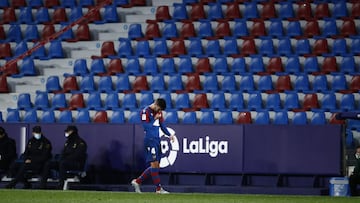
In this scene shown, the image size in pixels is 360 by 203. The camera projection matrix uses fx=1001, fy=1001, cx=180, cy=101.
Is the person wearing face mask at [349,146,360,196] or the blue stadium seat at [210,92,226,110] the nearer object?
the person wearing face mask at [349,146,360,196]

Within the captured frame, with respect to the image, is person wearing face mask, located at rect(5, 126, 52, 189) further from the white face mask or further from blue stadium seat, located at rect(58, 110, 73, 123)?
blue stadium seat, located at rect(58, 110, 73, 123)

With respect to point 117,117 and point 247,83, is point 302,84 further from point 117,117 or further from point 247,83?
point 117,117

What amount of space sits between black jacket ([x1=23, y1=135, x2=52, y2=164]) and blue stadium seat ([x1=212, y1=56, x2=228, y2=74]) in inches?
199

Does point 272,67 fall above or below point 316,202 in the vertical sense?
above

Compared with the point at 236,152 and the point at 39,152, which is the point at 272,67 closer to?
the point at 236,152

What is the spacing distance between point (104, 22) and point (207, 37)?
3.28 metres

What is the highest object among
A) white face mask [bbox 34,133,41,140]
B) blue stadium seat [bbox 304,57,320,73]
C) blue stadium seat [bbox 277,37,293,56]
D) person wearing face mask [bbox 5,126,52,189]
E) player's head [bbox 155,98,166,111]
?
blue stadium seat [bbox 277,37,293,56]

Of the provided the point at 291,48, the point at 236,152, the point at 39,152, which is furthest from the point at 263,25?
the point at 39,152

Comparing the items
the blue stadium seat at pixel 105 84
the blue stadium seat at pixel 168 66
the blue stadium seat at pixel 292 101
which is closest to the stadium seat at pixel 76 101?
the blue stadium seat at pixel 105 84

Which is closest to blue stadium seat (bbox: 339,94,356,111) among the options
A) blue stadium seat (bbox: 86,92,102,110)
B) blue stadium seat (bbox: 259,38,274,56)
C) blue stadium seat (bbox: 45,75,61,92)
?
blue stadium seat (bbox: 259,38,274,56)

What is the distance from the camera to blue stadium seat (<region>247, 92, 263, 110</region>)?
23.3 metres

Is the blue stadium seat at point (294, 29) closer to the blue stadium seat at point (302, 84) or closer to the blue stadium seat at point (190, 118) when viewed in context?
the blue stadium seat at point (302, 84)

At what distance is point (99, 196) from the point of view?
17156 millimetres

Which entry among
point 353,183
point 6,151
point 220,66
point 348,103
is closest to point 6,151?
point 6,151
